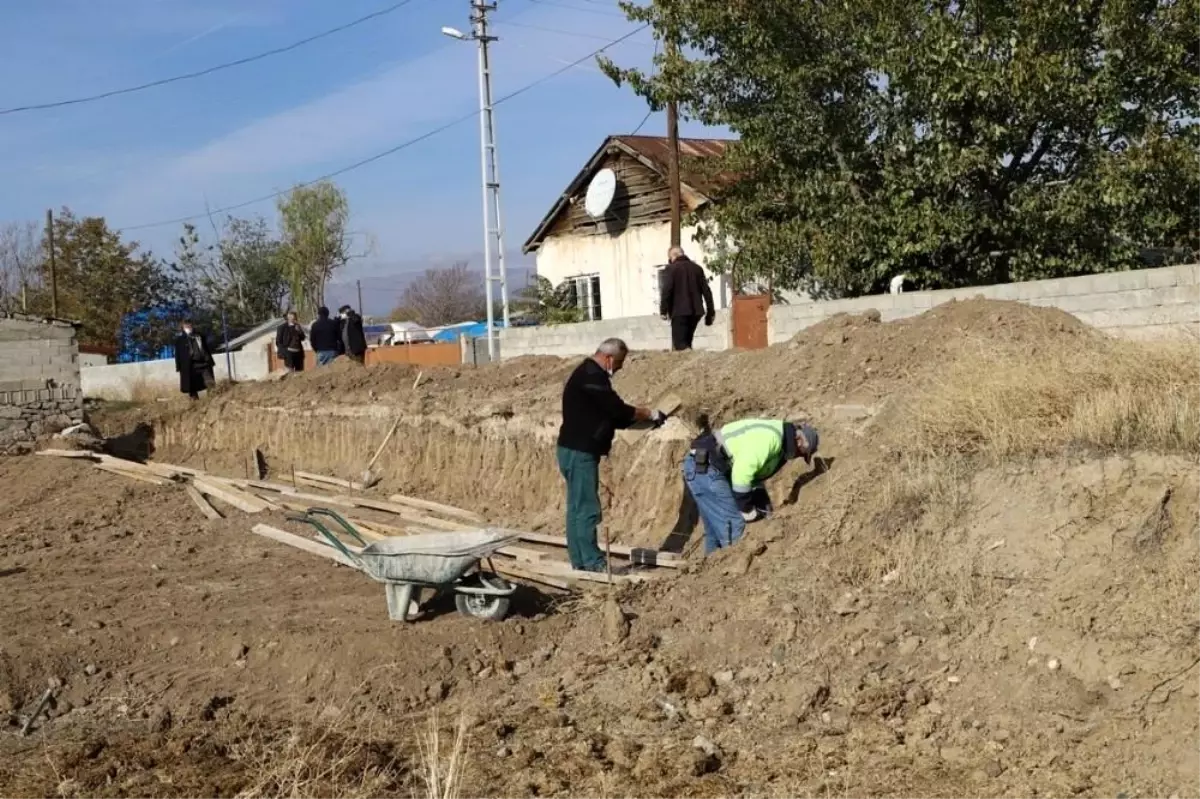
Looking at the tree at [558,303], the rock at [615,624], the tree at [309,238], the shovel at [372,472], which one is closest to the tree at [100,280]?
the tree at [309,238]

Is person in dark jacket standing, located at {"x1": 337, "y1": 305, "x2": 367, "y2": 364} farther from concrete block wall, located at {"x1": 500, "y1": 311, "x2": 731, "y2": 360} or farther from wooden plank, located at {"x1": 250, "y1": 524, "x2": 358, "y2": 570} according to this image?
wooden plank, located at {"x1": 250, "y1": 524, "x2": 358, "y2": 570}

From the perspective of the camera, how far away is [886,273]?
1475 centimetres

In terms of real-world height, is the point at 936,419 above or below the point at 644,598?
above

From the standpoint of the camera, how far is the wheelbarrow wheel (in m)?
7.18

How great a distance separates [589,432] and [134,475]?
8155 millimetres

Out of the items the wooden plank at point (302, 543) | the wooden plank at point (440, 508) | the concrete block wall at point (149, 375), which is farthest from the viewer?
the concrete block wall at point (149, 375)

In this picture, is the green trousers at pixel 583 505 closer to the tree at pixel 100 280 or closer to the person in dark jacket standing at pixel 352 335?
the person in dark jacket standing at pixel 352 335

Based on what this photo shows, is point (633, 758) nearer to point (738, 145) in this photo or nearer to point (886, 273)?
point (886, 273)

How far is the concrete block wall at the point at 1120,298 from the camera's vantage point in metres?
9.73

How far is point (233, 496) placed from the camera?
1296 centimetres

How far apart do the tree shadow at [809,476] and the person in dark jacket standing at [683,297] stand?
4.64 m

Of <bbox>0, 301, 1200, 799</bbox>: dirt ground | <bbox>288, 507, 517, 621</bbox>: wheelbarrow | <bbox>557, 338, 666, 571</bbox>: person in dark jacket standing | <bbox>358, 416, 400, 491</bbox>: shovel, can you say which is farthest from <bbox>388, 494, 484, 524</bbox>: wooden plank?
<bbox>288, 507, 517, 621</bbox>: wheelbarrow

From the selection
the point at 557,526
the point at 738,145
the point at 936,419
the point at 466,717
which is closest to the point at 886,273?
the point at 738,145

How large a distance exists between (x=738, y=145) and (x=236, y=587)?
9.70 m
